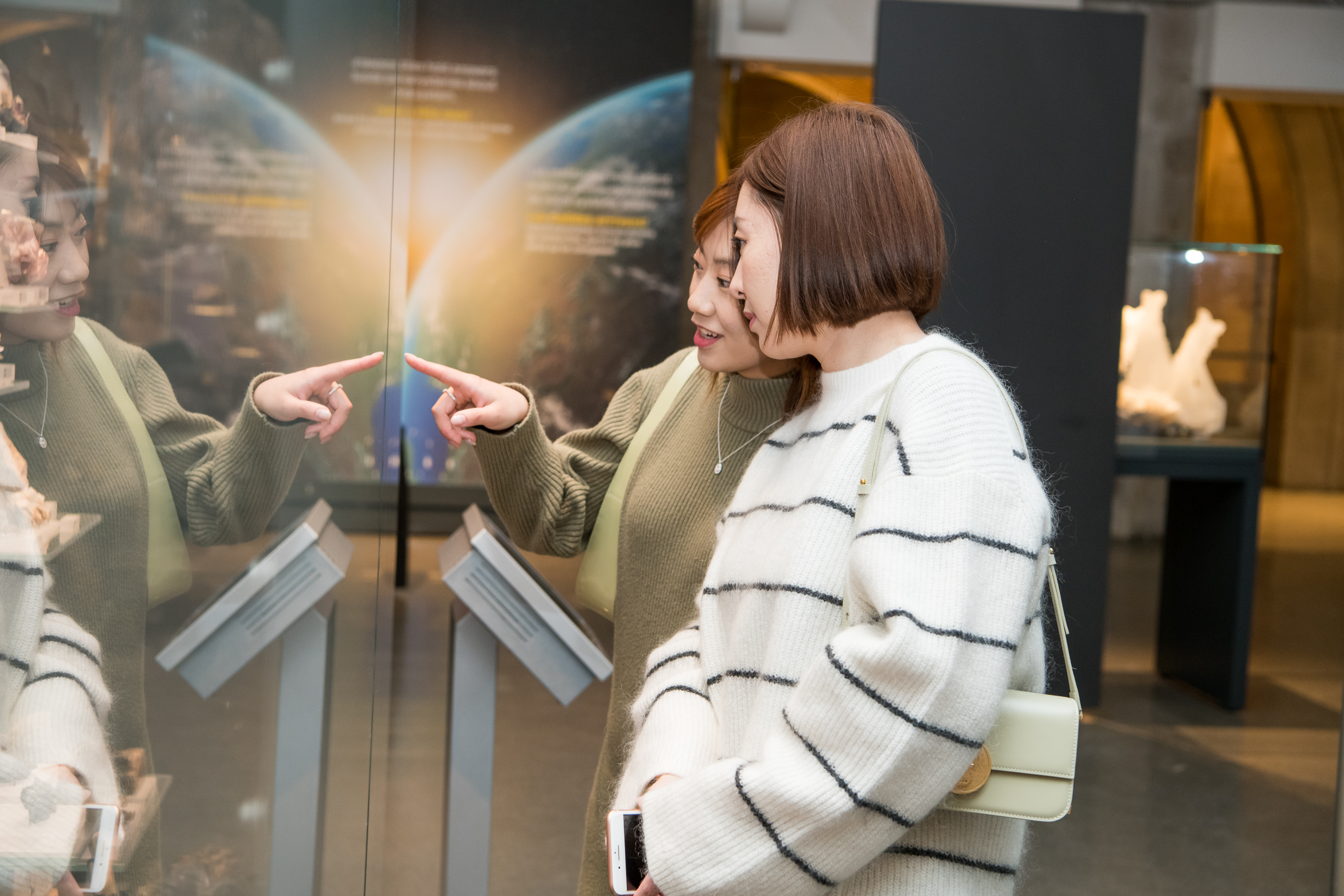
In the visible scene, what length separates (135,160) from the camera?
2.53 ft

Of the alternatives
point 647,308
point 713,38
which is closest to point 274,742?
point 647,308

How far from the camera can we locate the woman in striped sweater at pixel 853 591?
1.03 meters

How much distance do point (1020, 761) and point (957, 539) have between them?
0.26 metres

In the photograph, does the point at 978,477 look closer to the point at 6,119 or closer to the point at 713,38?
the point at 6,119

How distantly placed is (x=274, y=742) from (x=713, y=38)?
6402 millimetres

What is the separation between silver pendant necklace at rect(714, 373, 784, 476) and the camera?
5.35 ft

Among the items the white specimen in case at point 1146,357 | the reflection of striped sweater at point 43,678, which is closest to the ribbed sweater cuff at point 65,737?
the reflection of striped sweater at point 43,678

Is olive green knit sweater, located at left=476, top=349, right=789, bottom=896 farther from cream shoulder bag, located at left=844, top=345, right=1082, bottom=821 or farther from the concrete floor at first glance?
cream shoulder bag, located at left=844, top=345, right=1082, bottom=821

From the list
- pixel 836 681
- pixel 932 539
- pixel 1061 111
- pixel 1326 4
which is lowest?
pixel 836 681

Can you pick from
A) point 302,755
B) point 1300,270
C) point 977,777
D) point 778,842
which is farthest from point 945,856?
point 1300,270

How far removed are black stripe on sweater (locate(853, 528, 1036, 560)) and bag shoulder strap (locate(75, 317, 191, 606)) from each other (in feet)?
1.91

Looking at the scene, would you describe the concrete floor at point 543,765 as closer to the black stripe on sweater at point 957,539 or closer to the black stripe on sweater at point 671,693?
the black stripe on sweater at point 671,693

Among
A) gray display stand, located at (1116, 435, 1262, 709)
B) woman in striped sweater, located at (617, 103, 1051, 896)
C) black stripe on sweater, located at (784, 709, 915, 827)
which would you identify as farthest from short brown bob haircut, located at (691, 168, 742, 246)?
gray display stand, located at (1116, 435, 1262, 709)

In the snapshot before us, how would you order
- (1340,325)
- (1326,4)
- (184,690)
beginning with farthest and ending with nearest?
1. (1340,325)
2. (1326,4)
3. (184,690)
